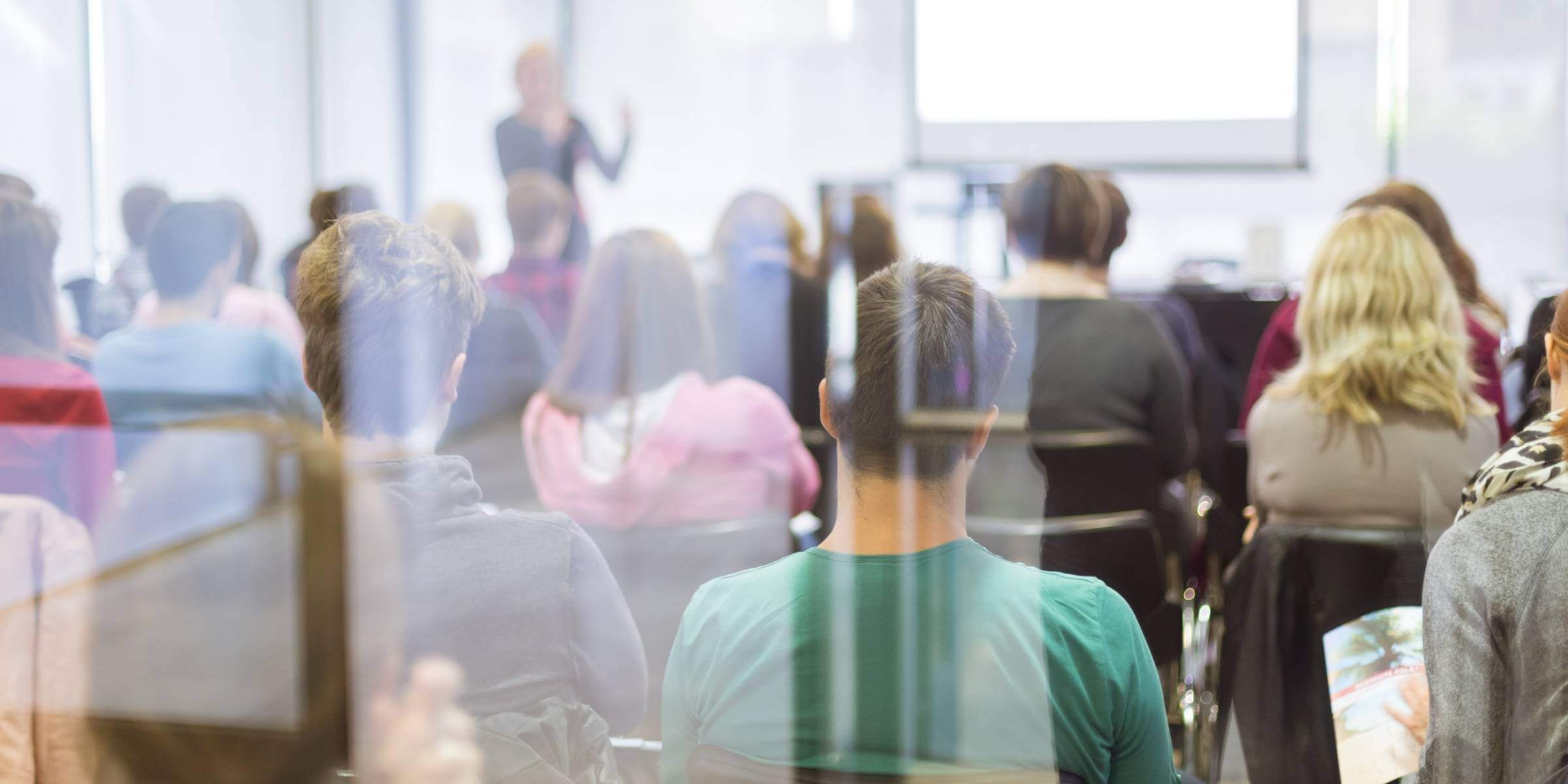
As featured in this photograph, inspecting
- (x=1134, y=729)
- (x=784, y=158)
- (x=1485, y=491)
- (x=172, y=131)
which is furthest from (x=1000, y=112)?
(x=1134, y=729)

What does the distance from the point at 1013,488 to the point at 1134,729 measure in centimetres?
56

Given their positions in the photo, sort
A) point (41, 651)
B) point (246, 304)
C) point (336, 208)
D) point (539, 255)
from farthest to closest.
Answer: point (539, 255), point (246, 304), point (41, 651), point (336, 208)

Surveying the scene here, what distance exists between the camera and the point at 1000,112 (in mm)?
4215

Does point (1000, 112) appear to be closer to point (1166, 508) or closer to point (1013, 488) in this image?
point (1166, 508)

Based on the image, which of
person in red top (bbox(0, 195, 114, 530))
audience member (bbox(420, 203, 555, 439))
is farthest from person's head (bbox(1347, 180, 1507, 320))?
person in red top (bbox(0, 195, 114, 530))

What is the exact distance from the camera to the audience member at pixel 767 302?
2146mm

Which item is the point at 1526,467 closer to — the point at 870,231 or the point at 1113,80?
the point at 870,231

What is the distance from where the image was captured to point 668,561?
1684mm

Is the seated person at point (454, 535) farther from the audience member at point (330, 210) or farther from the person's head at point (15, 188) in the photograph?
the person's head at point (15, 188)

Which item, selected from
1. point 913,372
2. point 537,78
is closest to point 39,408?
point 913,372

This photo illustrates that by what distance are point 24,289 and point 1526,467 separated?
193cm

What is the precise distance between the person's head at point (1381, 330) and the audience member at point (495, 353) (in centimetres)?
125

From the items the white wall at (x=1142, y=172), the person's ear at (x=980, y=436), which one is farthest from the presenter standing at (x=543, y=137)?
the person's ear at (x=980, y=436)

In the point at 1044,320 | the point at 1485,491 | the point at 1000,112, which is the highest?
the point at 1000,112
